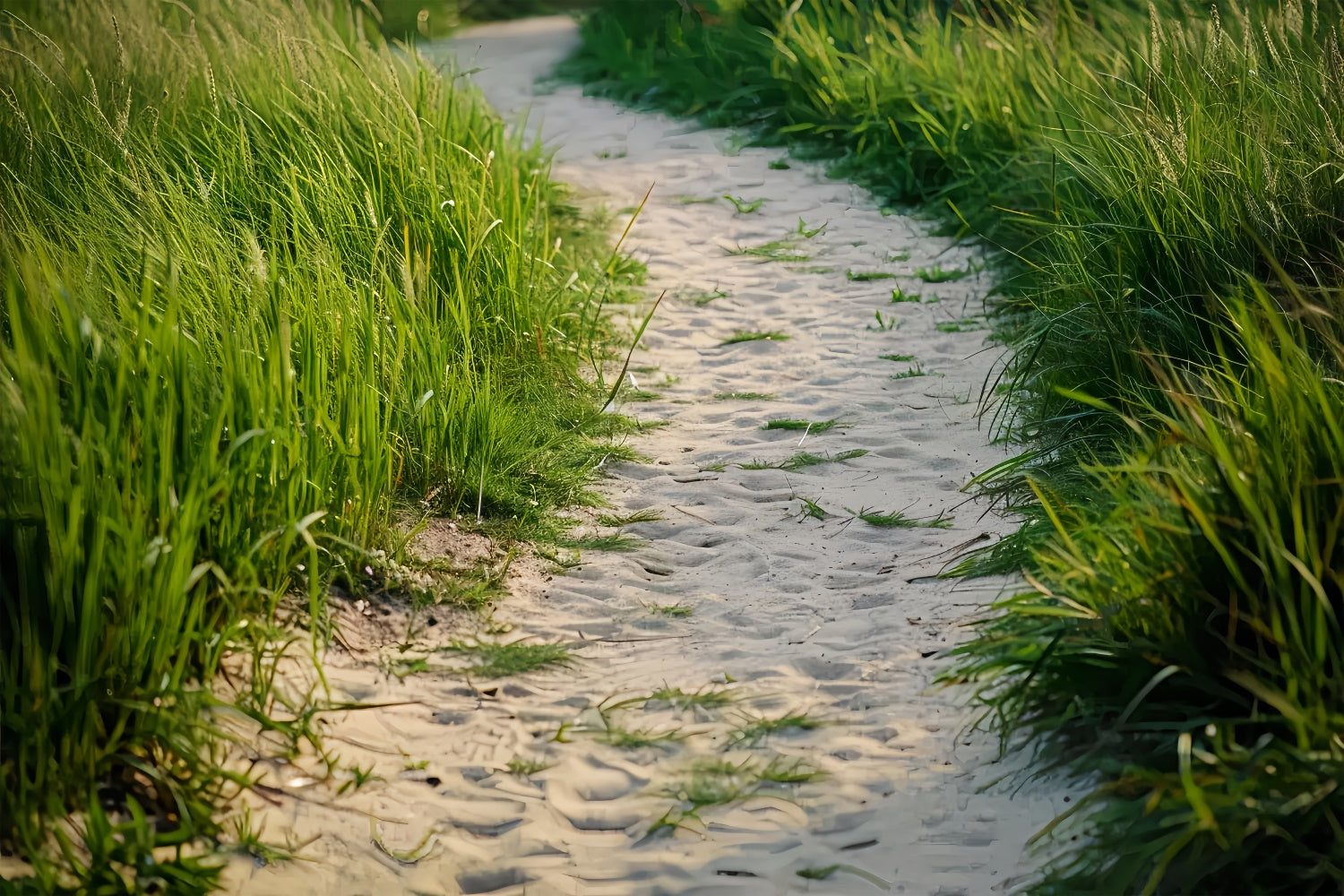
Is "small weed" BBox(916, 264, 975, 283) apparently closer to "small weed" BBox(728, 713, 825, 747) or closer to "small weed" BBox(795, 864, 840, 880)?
"small weed" BBox(728, 713, 825, 747)

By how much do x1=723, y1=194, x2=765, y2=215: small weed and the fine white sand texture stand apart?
5.29 feet

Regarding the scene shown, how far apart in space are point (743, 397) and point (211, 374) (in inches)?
84.9

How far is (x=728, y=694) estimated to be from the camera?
258 centimetres

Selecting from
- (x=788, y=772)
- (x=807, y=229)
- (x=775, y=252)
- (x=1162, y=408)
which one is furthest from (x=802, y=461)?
(x=807, y=229)

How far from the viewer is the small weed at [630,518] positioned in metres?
3.44

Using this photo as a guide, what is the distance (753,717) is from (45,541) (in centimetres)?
145

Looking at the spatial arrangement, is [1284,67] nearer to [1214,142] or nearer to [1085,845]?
[1214,142]

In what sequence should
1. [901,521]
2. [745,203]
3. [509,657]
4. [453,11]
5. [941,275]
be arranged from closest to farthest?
[509,657] < [901,521] < [941,275] < [745,203] < [453,11]

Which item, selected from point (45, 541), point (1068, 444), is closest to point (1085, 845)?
point (1068, 444)

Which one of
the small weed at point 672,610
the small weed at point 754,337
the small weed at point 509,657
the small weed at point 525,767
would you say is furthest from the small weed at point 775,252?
the small weed at point 525,767

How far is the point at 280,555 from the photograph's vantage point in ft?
8.30

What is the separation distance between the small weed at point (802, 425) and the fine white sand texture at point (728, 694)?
0.03 m

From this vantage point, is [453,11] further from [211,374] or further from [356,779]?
[356,779]

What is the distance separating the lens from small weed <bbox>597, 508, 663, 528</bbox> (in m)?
3.44
